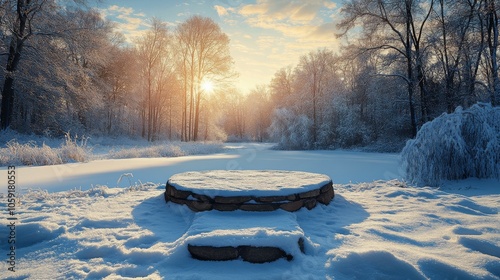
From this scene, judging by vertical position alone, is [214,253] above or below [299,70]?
below

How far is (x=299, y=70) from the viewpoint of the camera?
26.9 meters

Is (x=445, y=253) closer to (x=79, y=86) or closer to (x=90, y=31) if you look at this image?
(x=90, y=31)

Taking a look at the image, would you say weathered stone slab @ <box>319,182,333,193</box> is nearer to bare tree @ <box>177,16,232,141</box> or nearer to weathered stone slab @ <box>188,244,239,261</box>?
weathered stone slab @ <box>188,244,239,261</box>

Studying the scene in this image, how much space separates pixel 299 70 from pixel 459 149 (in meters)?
23.3

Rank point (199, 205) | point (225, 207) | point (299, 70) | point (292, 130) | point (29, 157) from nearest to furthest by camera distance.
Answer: point (225, 207) < point (199, 205) < point (29, 157) < point (292, 130) < point (299, 70)

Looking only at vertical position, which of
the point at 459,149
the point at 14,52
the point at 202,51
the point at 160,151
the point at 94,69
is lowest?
the point at 160,151

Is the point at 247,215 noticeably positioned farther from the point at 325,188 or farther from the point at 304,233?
the point at 325,188

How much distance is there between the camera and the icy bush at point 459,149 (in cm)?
486

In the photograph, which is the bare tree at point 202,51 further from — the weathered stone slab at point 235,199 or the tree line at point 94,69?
the weathered stone slab at point 235,199

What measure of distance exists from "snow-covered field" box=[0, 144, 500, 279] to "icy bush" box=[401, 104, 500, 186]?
596 millimetres

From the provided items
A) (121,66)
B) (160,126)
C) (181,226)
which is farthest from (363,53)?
(160,126)

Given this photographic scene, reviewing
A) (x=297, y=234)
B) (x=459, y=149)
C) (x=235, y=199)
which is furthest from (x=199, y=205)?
(x=459, y=149)

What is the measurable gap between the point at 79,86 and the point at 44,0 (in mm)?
4180

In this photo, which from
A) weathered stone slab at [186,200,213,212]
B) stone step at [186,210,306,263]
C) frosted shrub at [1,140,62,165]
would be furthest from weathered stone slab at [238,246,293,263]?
frosted shrub at [1,140,62,165]
